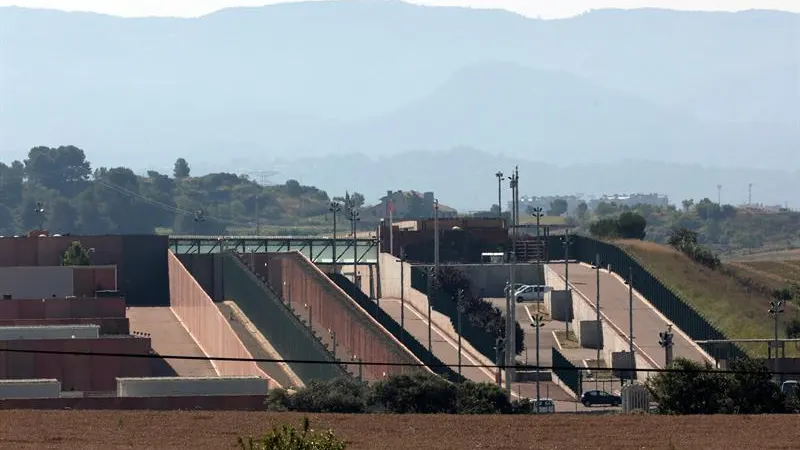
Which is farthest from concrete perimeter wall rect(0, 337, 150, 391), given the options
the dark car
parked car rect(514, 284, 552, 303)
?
parked car rect(514, 284, 552, 303)

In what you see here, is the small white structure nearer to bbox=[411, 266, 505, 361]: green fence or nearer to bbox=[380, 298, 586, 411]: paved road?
bbox=[380, 298, 586, 411]: paved road

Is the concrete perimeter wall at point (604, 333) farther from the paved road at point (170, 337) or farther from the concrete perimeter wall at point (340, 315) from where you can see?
the paved road at point (170, 337)

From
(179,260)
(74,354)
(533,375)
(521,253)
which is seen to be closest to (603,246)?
(521,253)

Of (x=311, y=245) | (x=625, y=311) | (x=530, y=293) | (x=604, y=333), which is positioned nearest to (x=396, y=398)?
(x=604, y=333)

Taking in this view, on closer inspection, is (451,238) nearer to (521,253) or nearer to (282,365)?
(521,253)

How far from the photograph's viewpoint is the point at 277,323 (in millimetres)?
63156

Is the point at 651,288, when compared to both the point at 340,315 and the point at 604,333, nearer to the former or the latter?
the point at 604,333

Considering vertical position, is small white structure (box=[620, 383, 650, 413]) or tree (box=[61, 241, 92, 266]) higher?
tree (box=[61, 241, 92, 266])

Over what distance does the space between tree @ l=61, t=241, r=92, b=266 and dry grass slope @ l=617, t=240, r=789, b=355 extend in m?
23.5

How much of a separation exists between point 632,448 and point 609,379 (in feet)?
95.2

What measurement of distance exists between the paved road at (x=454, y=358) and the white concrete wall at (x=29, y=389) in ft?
51.8

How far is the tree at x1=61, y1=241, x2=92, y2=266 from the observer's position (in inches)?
3261

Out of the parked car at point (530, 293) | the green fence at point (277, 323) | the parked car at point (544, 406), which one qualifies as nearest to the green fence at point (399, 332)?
the parked car at point (544, 406)

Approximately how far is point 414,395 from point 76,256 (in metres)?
40.5
